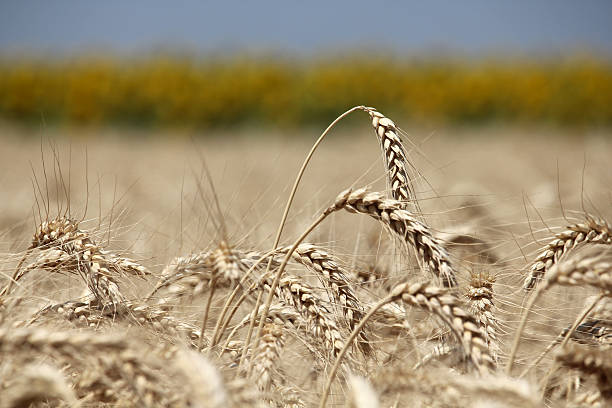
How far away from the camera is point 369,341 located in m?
1.73

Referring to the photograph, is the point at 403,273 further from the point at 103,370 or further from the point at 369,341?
the point at 103,370

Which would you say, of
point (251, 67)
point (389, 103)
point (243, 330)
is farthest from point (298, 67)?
point (243, 330)

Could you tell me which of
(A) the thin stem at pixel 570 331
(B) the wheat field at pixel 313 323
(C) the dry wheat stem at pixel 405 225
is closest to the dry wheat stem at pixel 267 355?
(B) the wheat field at pixel 313 323

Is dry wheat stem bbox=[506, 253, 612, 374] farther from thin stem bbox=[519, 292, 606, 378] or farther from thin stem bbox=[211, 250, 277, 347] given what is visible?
thin stem bbox=[211, 250, 277, 347]

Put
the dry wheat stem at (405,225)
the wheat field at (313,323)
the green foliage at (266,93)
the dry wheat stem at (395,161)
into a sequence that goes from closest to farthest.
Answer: the wheat field at (313,323) < the dry wheat stem at (405,225) < the dry wheat stem at (395,161) < the green foliage at (266,93)

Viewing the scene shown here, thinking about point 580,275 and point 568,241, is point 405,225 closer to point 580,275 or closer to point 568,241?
point 580,275

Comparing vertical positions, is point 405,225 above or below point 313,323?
above

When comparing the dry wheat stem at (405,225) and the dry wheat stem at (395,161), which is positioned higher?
the dry wheat stem at (395,161)

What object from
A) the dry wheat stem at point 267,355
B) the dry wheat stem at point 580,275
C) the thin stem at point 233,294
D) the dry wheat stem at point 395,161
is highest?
the dry wheat stem at point 395,161

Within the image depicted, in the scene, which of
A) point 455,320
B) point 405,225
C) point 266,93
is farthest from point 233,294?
point 266,93

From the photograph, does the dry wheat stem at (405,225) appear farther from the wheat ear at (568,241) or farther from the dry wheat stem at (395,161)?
the wheat ear at (568,241)

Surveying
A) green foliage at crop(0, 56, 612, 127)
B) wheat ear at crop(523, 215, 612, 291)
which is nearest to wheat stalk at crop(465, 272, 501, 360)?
wheat ear at crop(523, 215, 612, 291)

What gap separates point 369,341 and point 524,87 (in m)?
23.9

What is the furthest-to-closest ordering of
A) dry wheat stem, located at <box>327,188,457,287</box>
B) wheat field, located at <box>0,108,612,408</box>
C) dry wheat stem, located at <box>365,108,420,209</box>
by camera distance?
dry wheat stem, located at <box>365,108,420,209</box> → dry wheat stem, located at <box>327,188,457,287</box> → wheat field, located at <box>0,108,612,408</box>
